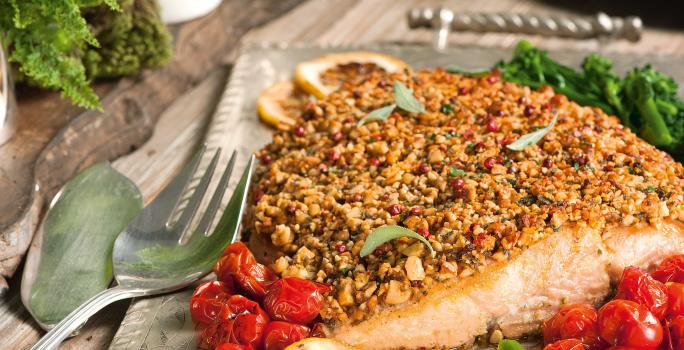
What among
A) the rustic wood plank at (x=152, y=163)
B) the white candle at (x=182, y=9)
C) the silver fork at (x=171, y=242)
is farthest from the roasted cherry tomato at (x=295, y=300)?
the white candle at (x=182, y=9)

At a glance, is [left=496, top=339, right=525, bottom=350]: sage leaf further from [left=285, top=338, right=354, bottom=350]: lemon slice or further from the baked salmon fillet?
[left=285, top=338, right=354, bottom=350]: lemon slice

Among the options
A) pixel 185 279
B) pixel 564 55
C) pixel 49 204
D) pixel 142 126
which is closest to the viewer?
pixel 185 279

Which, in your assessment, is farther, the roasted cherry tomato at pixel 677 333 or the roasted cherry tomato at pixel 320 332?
the roasted cherry tomato at pixel 320 332

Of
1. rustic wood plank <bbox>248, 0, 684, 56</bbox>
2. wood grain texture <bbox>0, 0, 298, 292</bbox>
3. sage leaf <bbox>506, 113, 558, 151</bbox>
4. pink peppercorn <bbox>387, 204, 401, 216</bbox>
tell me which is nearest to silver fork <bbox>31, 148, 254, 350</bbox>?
wood grain texture <bbox>0, 0, 298, 292</bbox>

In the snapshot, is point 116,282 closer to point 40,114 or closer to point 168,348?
point 168,348

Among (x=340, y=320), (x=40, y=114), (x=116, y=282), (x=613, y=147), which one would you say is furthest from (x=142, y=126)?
(x=613, y=147)

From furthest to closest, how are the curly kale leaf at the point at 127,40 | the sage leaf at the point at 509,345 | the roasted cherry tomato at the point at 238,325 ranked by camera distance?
the curly kale leaf at the point at 127,40, the roasted cherry tomato at the point at 238,325, the sage leaf at the point at 509,345

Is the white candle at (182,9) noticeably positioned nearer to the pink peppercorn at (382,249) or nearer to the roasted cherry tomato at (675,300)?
the pink peppercorn at (382,249)
